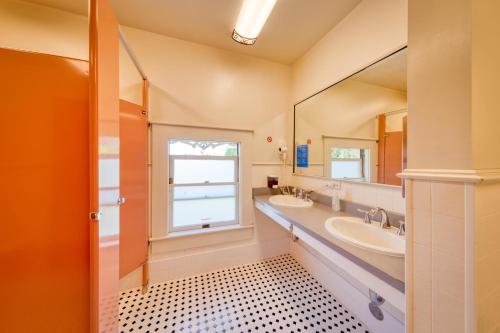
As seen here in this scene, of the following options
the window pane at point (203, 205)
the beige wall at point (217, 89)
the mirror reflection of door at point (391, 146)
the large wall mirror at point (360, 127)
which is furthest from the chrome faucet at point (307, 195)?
the window pane at point (203, 205)

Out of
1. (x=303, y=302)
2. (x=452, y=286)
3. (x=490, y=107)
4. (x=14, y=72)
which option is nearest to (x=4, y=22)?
(x=14, y=72)

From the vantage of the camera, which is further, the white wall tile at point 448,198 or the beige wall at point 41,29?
the beige wall at point 41,29

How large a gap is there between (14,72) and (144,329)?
1810 mm

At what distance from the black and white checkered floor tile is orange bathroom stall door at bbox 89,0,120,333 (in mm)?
465

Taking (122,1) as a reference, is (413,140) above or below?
below

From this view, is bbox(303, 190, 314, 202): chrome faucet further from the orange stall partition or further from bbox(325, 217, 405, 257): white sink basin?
the orange stall partition

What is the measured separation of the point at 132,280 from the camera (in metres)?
1.71

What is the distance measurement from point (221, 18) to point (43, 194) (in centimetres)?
185

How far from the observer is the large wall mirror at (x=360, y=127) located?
49.0 inches

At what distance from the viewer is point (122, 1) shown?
1430 millimetres

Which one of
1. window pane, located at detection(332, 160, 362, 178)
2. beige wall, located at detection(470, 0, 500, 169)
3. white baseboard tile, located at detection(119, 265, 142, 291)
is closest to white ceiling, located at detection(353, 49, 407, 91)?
window pane, located at detection(332, 160, 362, 178)

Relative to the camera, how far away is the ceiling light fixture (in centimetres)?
127

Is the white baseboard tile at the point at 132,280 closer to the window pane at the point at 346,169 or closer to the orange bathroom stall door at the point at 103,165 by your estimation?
the orange bathroom stall door at the point at 103,165

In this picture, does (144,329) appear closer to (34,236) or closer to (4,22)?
(34,236)
